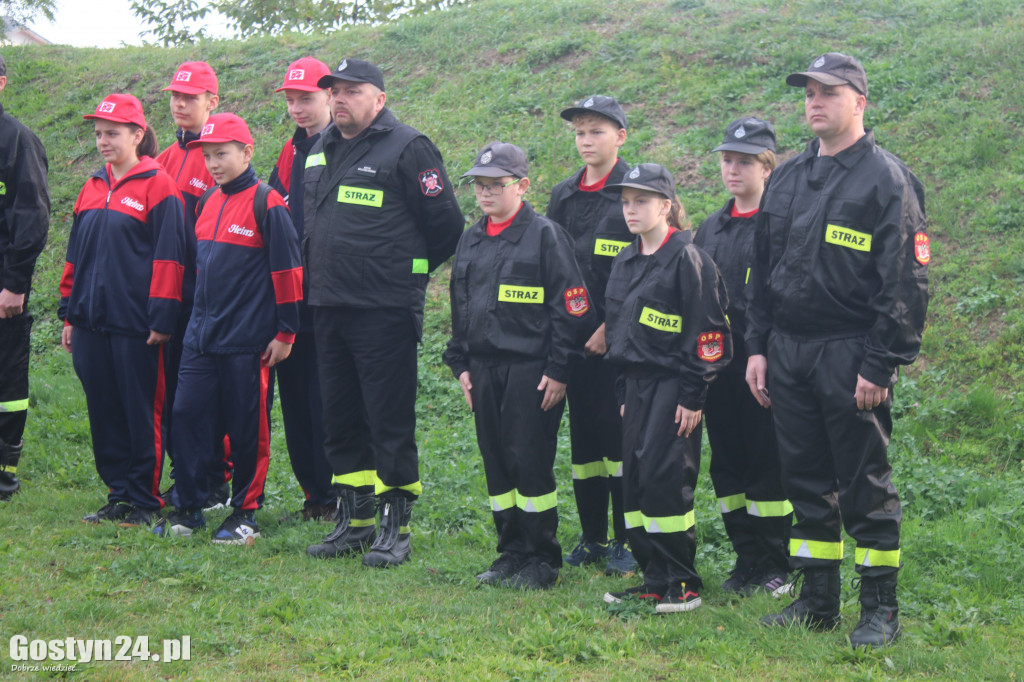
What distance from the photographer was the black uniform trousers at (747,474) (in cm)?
506

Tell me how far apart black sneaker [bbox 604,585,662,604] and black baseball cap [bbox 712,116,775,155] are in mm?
2313

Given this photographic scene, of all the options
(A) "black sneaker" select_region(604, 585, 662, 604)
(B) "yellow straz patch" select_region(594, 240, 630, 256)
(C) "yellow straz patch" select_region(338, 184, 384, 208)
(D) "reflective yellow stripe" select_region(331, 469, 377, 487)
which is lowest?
(A) "black sneaker" select_region(604, 585, 662, 604)

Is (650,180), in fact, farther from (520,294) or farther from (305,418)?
(305,418)

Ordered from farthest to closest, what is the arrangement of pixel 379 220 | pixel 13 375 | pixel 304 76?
pixel 13 375 → pixel 304 76 → pixel 379 220

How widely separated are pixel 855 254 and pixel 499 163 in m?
1.94

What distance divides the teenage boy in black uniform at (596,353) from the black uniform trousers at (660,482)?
1.82ft

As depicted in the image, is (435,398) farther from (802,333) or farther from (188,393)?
(802,333)

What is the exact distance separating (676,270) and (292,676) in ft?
8.49

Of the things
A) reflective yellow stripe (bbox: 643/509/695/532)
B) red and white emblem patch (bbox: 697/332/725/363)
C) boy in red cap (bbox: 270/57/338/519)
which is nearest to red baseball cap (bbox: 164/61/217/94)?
boy in red cap (bbox: 270/57/338/519)

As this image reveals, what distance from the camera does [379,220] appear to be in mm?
5516

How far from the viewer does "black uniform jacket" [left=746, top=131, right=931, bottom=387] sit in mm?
4031

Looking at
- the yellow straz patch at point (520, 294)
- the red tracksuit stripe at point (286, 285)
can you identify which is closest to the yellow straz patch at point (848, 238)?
the yellow straz patch at point (520, 294)

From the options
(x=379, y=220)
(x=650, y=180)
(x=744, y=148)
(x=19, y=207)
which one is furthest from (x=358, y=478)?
(x=19, y=207)

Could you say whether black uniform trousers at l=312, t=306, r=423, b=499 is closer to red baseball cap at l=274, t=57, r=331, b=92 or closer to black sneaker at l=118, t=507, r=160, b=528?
black sneaker at l=118, t=507, r=160, b=528
